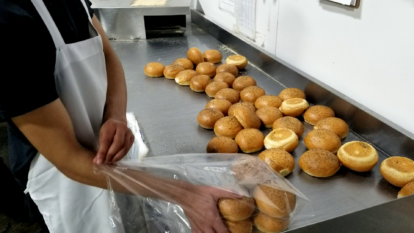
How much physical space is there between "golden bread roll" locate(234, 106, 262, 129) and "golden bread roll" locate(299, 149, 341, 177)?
0.27 m

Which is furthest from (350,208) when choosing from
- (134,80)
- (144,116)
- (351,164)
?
(134,80)

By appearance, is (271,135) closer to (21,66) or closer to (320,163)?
(320,163)

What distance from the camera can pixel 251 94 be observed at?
4.92 feet

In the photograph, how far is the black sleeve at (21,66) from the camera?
2.02 ft

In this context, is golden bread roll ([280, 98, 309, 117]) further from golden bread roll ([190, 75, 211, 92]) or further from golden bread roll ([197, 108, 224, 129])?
golden bread roll ([190, 75, 211, 92])

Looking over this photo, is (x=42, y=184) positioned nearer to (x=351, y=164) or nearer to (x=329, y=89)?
(x=351, y=164)

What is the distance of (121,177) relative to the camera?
2.64ft

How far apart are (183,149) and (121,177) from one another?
0.45 metres

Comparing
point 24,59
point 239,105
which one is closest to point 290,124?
point 239,105

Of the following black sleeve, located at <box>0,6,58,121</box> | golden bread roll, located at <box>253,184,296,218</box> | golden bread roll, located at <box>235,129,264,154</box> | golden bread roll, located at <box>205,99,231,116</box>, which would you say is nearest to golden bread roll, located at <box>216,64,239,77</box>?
golden bread roll, located at <box>205,99,231,116</box>

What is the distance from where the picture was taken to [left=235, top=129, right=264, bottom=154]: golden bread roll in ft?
3.90

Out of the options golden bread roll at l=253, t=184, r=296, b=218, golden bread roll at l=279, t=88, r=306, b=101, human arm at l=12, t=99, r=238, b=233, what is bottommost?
golden bread roll at l=279, t=88, r=306, b=101

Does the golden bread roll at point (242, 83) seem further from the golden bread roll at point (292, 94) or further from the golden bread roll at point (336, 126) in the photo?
the golden bread roll at point (336, 126)

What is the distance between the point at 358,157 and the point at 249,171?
399 millimetres
